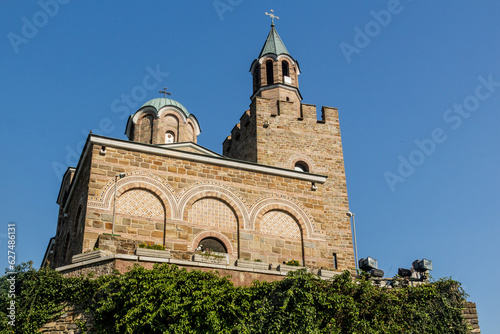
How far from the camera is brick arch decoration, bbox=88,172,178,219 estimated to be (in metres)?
18.6

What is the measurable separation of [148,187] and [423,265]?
10434mm

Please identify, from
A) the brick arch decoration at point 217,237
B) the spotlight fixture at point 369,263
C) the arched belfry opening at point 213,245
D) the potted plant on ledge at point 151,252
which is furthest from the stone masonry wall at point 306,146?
the potted plant on ledge at point 151,252

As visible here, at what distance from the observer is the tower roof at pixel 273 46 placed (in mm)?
30655

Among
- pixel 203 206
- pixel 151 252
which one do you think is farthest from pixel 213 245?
pixel 151 252

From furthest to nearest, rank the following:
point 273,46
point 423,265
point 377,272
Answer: point 273,46, point 423,265, point 377,272

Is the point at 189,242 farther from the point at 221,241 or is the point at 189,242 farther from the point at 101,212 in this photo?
the point at 101,212

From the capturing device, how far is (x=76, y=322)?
14078 mm

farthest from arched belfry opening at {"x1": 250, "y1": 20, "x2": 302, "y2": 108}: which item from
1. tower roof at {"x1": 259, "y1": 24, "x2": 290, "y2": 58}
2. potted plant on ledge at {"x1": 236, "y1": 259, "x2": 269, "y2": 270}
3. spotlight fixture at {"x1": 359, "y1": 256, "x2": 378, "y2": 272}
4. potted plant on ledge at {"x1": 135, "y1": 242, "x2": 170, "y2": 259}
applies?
potted plant on ledge at {"x1": 135, "y1": 242, "x2": 170, "y2": 259}

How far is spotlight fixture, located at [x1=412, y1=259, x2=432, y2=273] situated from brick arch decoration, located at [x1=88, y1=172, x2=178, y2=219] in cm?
918

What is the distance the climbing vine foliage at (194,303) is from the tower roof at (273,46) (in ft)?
57.8

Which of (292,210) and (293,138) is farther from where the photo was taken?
(293,138)

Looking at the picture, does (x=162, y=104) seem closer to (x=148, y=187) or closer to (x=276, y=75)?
(x=276, y=75)

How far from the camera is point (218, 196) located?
2000cm

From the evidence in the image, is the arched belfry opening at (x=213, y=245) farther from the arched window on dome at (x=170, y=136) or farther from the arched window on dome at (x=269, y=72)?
the arched window on dome at (x=269, y=72)
